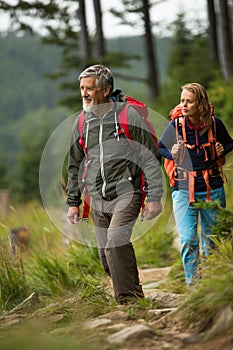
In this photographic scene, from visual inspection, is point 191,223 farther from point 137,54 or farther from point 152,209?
point 137,54

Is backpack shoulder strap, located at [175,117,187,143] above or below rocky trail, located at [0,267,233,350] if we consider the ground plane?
above

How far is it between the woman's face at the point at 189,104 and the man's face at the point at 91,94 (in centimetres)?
62

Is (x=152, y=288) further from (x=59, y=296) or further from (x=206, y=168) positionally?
(x=206, y=168)

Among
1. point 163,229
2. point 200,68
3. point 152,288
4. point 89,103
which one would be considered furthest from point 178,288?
point 200,68

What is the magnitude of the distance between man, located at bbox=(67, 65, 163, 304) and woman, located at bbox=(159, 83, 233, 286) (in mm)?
221

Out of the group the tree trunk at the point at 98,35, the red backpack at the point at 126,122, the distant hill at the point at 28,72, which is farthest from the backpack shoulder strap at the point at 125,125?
the distant hill at the point at 28,72

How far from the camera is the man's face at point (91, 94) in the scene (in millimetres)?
5793

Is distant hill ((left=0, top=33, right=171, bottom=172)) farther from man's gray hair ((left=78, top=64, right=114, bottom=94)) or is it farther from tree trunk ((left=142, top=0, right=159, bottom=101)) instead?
man's gray hair ((left=78, top=64, right=114, bottom=94))

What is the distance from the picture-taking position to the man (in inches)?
226

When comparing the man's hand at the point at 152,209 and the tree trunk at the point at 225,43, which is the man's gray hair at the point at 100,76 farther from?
the tree trunk at the point at 225,43

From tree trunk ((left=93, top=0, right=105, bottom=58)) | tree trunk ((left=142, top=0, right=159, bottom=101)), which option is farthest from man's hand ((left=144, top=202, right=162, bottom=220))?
tree trunk ((left=142, top=0, right=159, bottom=101))

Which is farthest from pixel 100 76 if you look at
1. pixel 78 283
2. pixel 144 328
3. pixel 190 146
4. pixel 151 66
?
pixel 151 66

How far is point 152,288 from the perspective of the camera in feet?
23.6

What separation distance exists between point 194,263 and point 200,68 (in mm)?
22180
